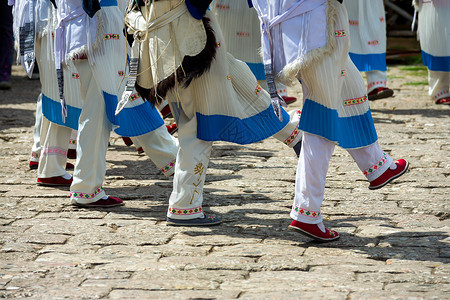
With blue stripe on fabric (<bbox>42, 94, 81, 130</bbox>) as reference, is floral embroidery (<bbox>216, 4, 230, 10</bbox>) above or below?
above

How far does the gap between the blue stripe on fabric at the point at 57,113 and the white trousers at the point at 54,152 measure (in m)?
0.08

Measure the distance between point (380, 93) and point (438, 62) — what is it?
25.4 inches

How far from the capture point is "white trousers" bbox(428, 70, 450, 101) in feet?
27.8

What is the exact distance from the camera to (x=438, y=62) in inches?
332

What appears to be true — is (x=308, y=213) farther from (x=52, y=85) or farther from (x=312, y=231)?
(x=52, y=85)

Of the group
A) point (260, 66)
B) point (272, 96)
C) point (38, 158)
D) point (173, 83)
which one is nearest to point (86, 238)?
point (173, 83)

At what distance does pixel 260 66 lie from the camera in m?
7.66

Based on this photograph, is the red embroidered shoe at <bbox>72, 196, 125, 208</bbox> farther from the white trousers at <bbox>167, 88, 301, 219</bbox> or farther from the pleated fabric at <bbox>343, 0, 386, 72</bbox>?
the pleated fabric at <bbox>343, 0, 386, 72</bbox>

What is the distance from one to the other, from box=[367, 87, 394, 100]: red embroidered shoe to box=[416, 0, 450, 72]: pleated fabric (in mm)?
483

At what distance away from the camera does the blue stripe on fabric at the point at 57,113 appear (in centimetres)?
530

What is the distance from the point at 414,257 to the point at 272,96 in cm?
101

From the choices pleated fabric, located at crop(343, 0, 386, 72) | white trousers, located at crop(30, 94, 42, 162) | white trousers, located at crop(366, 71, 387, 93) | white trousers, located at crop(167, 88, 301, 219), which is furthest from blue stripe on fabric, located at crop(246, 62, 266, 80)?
white trousers, located at crop(167, 88, 301, 219)

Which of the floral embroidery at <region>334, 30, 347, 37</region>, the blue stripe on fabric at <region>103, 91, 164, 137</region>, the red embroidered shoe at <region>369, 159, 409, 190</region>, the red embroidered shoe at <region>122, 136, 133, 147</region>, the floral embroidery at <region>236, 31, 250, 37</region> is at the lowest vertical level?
the red embroidered shoe at <region>122, 136, 133, 147</region>

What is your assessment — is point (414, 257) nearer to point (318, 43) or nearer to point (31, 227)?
point (318, 43)
